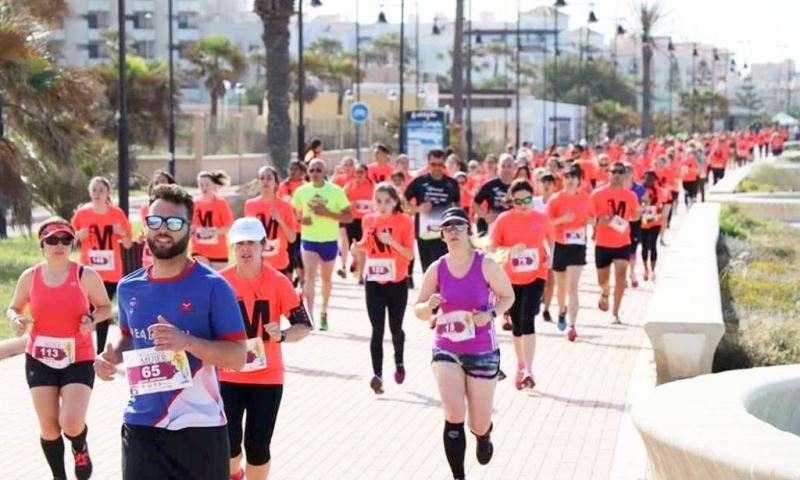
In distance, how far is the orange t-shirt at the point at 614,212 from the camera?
1800cm

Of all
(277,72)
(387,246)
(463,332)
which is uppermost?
(277,72)

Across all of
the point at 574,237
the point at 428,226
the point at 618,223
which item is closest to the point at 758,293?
the point at 618,223

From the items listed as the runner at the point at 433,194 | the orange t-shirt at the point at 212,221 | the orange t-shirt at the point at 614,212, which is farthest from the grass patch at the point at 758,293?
the orange t-shirt at the point at 212,221

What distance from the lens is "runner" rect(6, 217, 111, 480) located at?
9406 mm

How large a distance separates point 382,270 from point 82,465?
4412 mm

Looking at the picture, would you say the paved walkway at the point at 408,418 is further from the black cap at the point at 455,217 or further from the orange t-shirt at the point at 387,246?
the black cap at the point at 455,217

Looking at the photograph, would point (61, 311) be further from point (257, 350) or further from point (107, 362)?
point (107, 362)

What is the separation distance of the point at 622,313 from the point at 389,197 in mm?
6817

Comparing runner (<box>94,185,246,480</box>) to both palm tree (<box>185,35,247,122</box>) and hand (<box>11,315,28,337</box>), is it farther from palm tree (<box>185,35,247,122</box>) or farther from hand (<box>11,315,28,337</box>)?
palm tree (<box>185,35,247,122</box>)

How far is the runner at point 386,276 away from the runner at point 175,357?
267 inches

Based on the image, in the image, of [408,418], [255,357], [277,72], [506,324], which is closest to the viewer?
[255,357]

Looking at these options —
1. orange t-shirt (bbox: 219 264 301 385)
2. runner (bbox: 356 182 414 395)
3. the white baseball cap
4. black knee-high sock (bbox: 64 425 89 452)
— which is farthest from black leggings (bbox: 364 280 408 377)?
the white baseball cap

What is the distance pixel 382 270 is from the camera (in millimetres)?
13492

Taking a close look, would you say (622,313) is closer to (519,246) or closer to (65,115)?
(519,246)
